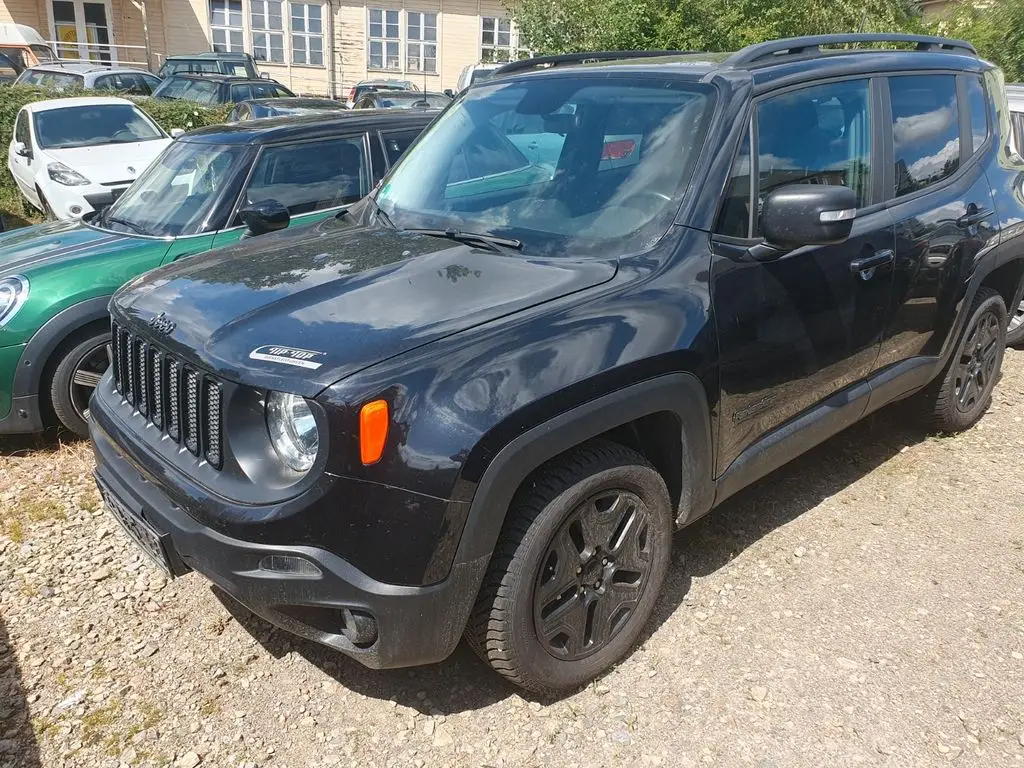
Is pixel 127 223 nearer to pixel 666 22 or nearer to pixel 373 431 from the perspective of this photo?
pixel 373 431

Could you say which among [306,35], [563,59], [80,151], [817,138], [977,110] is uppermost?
[306,35]

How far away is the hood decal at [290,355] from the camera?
2242mm

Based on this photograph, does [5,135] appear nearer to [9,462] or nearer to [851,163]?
[9,462]

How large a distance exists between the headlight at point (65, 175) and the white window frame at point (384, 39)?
27.8 m

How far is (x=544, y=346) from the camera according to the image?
2.38m

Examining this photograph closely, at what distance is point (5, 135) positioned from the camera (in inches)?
468

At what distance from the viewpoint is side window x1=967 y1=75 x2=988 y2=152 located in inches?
160

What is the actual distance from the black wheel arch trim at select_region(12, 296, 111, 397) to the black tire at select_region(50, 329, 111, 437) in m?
0.07

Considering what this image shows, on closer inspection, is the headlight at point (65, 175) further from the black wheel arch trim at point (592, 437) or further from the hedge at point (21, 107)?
the black wheel arch trim at point (592, 437)

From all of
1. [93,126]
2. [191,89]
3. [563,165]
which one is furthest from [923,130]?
[191,89]

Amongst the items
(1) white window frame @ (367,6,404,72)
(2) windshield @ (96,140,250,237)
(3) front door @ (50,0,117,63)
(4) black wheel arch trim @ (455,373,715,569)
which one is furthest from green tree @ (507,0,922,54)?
(3) front door @ (50,0,117,63)

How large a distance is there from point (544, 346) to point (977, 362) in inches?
128

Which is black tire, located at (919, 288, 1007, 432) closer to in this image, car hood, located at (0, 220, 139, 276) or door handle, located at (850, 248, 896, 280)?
door handle, located at (850, 248, 896, 280)

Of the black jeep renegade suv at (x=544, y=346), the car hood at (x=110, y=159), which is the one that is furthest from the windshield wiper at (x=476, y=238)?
the car hood at (x=110, y=159)
